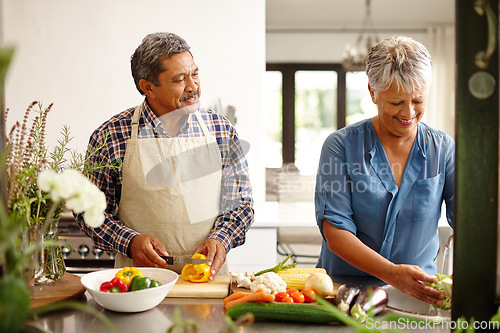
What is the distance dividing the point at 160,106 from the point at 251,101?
1.85 meters

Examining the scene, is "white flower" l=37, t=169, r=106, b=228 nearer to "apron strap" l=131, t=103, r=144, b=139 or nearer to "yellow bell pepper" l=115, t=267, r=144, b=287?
"yellow bell pepper" l=115, t=267, r=144, b=287

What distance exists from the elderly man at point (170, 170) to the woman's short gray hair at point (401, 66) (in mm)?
689

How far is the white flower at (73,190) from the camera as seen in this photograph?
89 cm

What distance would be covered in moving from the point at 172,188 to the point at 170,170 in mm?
73

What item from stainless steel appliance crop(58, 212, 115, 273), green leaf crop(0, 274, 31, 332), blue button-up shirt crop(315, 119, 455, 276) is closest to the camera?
green leaf crop(0, 274, 31, 332)

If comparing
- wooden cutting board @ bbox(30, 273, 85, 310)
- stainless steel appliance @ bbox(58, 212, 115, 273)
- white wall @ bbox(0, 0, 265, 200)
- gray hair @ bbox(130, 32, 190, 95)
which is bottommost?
stainless steel appliance @ bbox(58, 212, 115, 273)

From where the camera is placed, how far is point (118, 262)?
2035 millimetres

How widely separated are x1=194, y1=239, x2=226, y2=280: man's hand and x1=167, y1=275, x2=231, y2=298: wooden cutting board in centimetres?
19

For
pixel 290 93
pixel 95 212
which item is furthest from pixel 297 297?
A: pixel 290 93

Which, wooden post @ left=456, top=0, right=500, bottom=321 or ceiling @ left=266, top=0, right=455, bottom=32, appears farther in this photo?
ceiling @ left=266, top=0, right=455, bottom=32

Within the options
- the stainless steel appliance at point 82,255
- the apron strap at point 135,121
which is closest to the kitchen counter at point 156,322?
the apron strap at point 135,121

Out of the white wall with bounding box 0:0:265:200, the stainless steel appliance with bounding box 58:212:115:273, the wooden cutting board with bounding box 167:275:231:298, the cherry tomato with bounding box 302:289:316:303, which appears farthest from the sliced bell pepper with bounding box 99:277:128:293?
the white wall with bounding box 0:0:265:200

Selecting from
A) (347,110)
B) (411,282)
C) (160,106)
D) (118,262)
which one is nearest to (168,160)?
(160,106)

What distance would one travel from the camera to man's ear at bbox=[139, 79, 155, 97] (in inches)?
78.2
